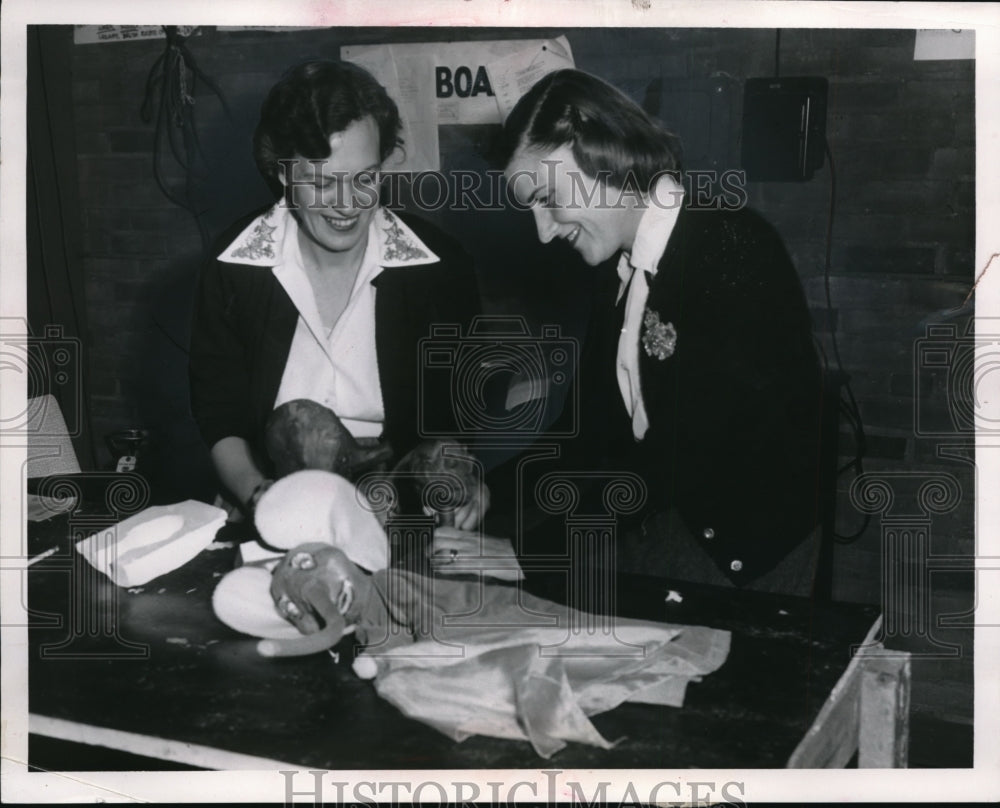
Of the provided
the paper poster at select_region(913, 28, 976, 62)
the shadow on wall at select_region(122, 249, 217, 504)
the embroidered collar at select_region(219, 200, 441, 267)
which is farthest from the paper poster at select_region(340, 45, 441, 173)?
the paper poster at select_region(913, 28, 976, 62)

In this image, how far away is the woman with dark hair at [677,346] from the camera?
7.66 ft

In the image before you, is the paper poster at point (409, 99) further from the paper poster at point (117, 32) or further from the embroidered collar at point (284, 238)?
the paper poster at point (117, 32)

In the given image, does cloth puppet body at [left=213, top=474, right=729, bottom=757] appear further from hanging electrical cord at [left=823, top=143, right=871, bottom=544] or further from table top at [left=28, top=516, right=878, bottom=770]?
hanging electrical cord at [left=823, top=143, right=871, bottom=544]

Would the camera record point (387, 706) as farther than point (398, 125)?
No

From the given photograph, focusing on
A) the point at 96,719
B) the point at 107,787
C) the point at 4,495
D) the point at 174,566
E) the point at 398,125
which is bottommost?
the point at 107,787

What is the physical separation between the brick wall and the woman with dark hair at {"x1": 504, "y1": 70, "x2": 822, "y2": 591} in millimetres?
77

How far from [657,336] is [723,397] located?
0.64 ft

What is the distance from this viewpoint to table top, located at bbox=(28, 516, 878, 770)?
2.18 meters

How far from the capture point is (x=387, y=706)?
2209 millimetres

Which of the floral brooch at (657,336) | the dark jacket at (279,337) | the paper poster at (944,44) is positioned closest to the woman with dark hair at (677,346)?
the floral brooch at (657,336)

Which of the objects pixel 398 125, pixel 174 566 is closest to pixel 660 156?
pixel 398 125

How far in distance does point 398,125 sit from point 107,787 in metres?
1.59

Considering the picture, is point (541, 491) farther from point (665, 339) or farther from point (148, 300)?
point (148, 300)

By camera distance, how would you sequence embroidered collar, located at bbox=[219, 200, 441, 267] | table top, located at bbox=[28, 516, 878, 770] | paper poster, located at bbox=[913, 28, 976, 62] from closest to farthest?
table top, located at bbox=[28, 516, 878, 770]
paper poster, located at bbox=[913, 28, 976, 62]
embroidered collar, located at bbox=[219, 200, 441, 267]
